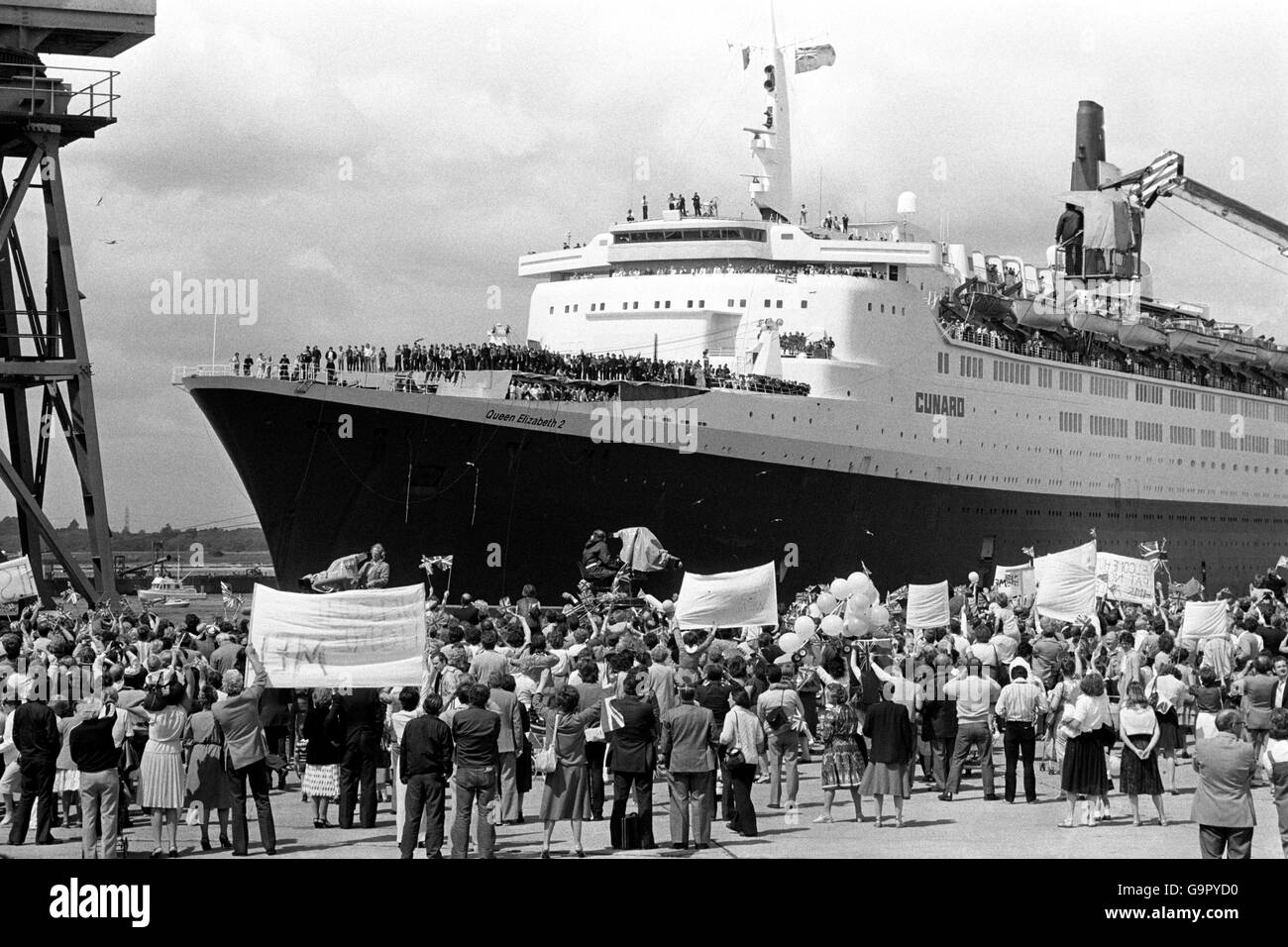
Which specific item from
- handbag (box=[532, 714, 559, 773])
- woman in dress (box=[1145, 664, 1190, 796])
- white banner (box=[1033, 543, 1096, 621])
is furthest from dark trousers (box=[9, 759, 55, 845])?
white banner (box=[1033, 543, 1096, 621])

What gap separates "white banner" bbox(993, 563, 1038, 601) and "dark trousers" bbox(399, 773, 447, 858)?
53.8 ft

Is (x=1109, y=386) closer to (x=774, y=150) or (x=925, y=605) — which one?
(x=774, y=150)

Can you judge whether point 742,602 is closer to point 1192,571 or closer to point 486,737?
point 486,737

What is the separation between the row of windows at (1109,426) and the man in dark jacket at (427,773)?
4200cm

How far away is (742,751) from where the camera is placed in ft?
44.1

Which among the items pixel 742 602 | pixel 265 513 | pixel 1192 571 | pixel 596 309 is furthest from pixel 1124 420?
pixel 742 602

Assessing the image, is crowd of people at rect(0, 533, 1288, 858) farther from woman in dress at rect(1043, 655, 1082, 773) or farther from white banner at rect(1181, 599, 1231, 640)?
white banner at rect(1181, 599, 1231, 640)

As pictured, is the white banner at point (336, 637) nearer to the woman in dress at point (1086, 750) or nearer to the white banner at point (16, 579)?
the woman in dress at point (1086, 750)

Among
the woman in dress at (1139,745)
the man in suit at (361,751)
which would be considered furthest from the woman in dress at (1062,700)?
the man in suit at (361,751)

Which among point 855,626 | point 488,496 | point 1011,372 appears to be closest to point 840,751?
point 855,626

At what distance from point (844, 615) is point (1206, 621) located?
4312mm

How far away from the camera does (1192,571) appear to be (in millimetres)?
59344

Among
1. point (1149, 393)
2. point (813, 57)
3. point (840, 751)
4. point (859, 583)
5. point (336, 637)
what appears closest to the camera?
point (336, 637)

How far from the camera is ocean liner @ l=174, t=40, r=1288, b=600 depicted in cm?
3120
